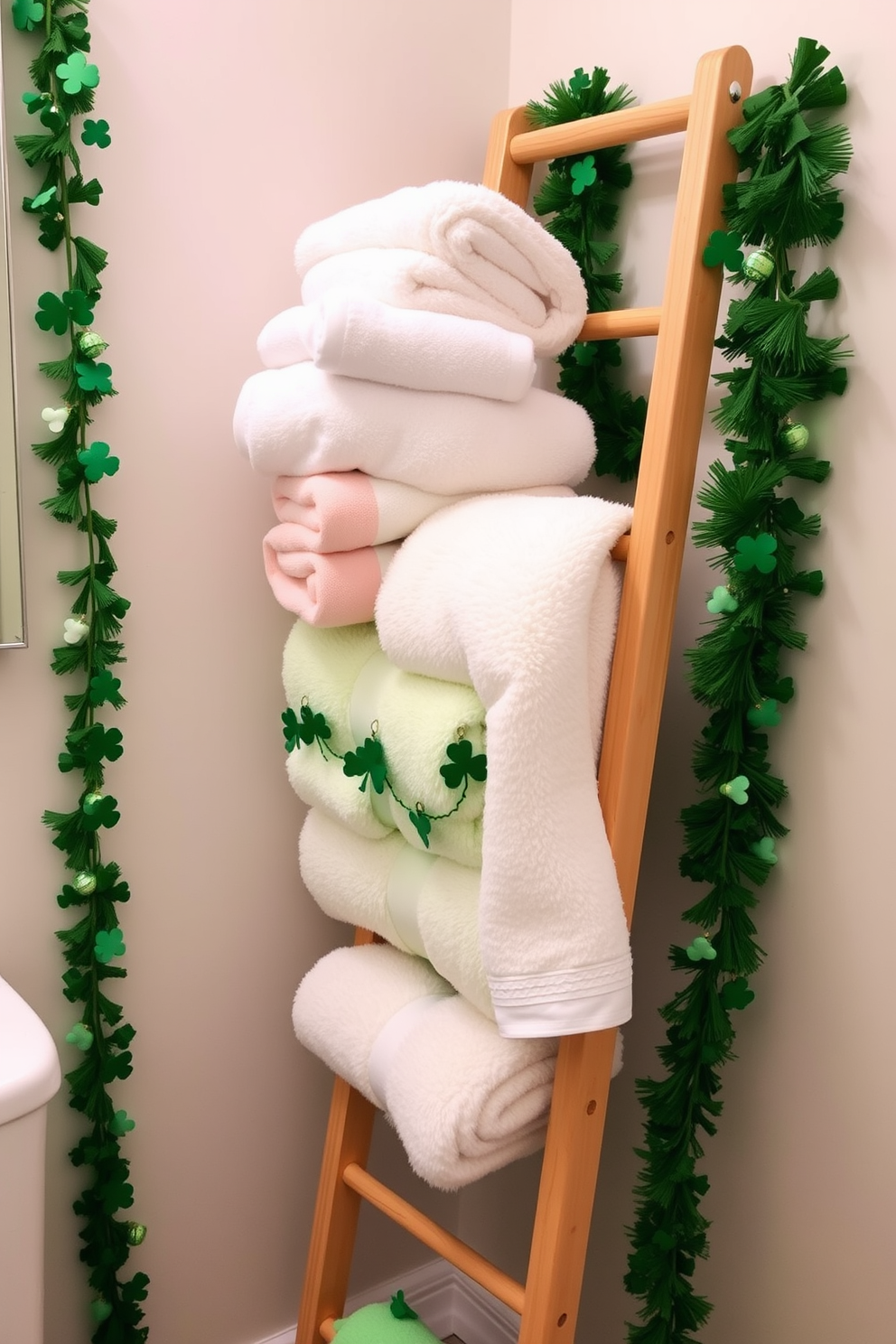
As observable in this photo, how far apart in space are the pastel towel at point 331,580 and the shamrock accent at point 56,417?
8.7 inches

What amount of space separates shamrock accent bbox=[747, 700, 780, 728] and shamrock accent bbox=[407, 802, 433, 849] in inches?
12.8

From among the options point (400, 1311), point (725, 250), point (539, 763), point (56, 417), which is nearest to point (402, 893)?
point (539, 763)

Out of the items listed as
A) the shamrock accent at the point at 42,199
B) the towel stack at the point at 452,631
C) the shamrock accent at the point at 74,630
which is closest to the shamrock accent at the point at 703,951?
the towel stack at the point at 452,631

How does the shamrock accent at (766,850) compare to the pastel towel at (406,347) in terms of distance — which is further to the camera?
the shamrock accent at (766,850)

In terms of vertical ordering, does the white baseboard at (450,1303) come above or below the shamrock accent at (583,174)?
below

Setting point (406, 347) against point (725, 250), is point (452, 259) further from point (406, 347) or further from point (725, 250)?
point (725, 250)

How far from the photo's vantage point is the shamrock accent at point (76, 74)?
99cm

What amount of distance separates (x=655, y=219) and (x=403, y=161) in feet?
1.02

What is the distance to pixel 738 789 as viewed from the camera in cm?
104

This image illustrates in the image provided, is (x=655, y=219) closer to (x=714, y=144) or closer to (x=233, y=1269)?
(x=714, y=144)

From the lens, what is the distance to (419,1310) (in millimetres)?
1524

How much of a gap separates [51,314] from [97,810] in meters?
0.48

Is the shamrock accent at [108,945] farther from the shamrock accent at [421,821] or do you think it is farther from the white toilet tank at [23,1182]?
the shamrock accent at [421,821]

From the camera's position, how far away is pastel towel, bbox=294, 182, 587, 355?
1009mm
